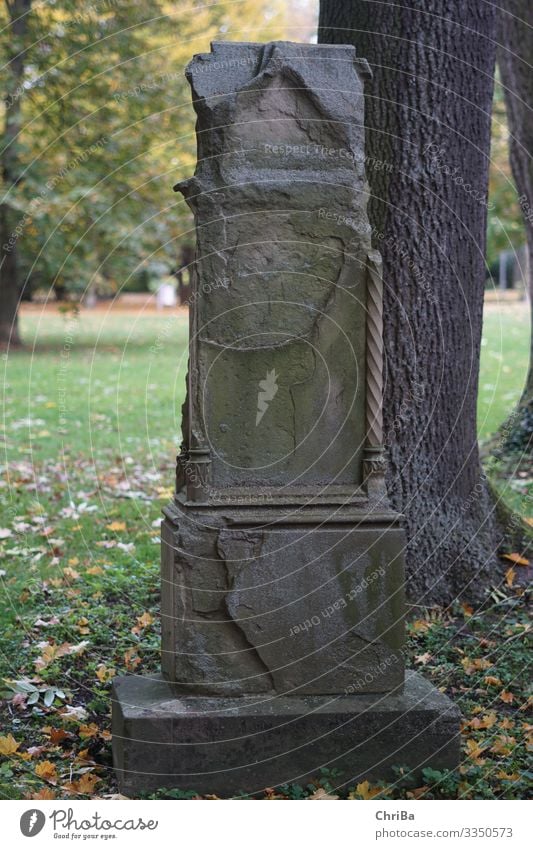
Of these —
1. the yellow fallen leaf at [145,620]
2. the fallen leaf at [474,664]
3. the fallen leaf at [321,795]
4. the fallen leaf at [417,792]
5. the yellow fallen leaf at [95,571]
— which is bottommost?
the fallen leaf at [417,792]

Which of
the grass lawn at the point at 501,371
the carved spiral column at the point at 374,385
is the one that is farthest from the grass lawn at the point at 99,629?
the carved spiral column at the point at 374,385

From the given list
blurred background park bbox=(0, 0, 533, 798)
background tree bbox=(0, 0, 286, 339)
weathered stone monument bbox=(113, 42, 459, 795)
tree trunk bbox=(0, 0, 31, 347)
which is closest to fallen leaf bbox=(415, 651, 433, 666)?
blurred background park bbox=(0, 0, 533, 798)

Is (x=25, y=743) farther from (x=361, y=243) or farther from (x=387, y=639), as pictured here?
(x=361, y=243)

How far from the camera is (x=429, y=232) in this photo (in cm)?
616

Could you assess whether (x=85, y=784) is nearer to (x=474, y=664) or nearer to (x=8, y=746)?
(x=8, y=746)

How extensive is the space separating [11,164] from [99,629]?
15495mm

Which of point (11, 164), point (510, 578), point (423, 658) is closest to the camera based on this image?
point (423, 658)

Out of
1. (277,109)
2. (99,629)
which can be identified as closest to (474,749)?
(99,629)

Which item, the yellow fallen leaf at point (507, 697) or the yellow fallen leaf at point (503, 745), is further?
the yellow fallen leaf at point (507, 697)

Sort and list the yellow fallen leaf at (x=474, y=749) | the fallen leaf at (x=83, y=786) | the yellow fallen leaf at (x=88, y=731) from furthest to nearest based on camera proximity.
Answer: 1. the yellow fallen leaf at (x=88, y=731)
2. the yellow fallen leaf at (x=474, y=749)
3. the fallen leaf at (x=83, y=786)

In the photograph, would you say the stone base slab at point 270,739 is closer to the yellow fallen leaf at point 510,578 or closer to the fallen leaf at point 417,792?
the fallen leaf at point 417,792

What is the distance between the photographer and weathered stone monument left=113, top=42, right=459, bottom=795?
4.32 meters

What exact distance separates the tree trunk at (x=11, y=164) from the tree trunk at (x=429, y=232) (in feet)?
35.1

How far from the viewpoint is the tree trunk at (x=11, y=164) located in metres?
17.8
